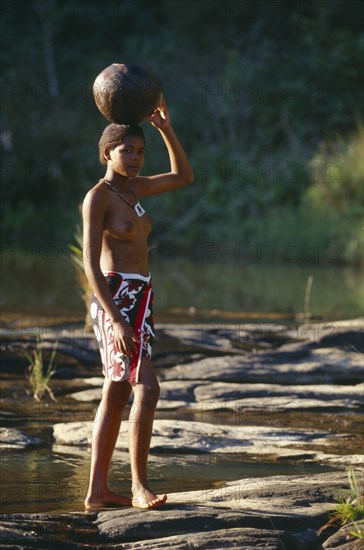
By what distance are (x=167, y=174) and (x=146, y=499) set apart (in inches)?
48.7

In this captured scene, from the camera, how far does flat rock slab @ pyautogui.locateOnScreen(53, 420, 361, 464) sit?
448 centimetres

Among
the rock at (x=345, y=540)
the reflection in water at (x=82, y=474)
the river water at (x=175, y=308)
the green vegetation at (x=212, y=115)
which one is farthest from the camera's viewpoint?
the green vegetation at (x=212, y=115)

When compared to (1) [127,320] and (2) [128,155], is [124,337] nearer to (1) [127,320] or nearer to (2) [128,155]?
(1) [127,320]

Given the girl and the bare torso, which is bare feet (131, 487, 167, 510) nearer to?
the girl

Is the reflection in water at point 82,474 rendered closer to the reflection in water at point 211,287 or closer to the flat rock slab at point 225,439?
the flat rock slab at point 225,439

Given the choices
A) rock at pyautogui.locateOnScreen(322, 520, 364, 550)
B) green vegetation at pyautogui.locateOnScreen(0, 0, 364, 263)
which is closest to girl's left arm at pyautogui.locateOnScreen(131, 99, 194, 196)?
rock at pyautogui.locateOnScreen(322, 520, 364, 550)

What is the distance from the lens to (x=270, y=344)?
21.6 ft

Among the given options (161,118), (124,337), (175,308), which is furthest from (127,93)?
(175,308)

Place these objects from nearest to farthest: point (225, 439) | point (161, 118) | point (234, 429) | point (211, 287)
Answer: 1. point (161, 118)
2. point (225, 439)
3. point (234, 429)
4. point (211, 287)

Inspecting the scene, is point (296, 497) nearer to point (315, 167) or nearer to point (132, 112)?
point (132, 112)

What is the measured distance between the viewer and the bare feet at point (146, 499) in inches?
129

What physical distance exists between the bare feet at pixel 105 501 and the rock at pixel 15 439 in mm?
1122

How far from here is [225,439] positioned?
464 centimetres


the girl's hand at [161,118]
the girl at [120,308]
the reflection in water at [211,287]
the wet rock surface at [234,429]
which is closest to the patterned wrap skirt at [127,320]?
the girl at [120,308]
